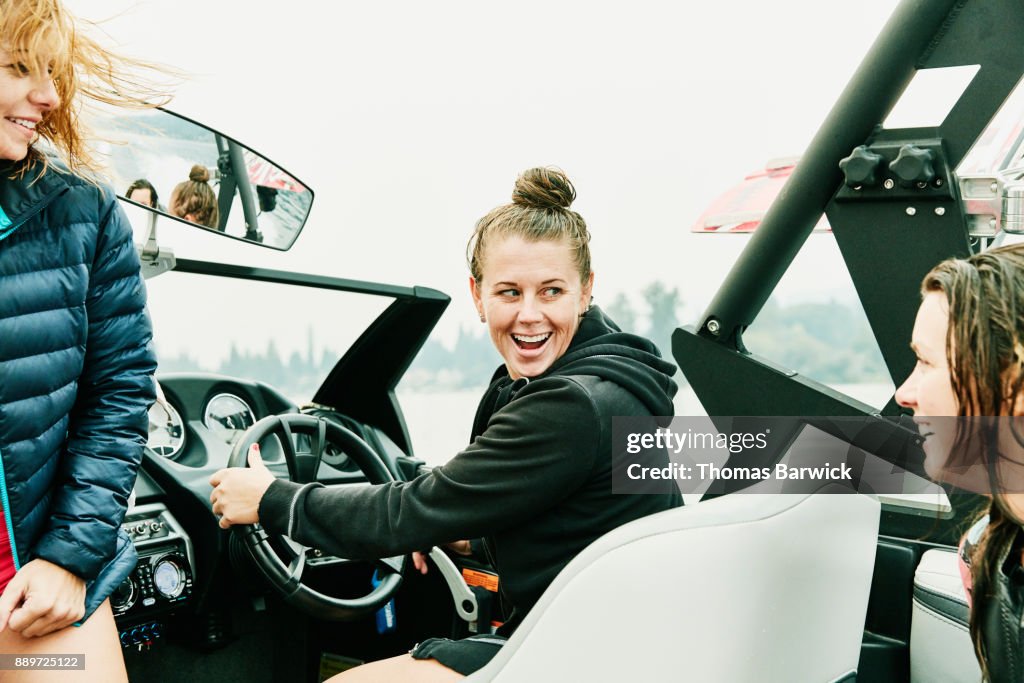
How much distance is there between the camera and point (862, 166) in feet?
5.24

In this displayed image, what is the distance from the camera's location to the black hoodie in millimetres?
1149

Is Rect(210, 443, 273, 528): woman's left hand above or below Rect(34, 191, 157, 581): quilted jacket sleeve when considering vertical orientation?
below

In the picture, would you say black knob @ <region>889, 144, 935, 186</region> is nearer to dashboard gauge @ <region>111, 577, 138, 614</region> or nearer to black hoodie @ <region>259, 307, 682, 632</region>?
black hoodie @ <region>259, 307, 682, 632</region>

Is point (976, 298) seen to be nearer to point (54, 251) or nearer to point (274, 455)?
point (54, 251)

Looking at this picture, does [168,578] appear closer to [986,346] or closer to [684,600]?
[684,600]

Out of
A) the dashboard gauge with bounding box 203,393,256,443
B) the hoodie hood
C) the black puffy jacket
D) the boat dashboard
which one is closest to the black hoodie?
the hoodie hood

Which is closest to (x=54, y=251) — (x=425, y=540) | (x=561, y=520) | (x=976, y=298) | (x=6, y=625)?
(x=6, y=625)

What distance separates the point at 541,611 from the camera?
35.1 inches

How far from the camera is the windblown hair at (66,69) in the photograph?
993mm

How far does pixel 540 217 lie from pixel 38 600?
2.59 ft

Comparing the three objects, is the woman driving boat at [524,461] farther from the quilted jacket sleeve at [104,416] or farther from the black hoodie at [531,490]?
the quilted jacket sleeve at [104,416]

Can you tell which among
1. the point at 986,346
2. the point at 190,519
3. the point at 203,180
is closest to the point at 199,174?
the point at 203,180

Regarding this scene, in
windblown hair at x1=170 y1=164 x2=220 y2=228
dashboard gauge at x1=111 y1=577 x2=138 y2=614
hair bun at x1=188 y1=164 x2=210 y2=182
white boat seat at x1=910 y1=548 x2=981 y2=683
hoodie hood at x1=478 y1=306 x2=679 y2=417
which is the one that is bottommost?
dashboard gauge at x1=111 y1=577 x2=138 y2=614

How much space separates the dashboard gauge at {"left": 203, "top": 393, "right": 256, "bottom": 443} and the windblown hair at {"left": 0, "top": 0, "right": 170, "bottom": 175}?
991mm
